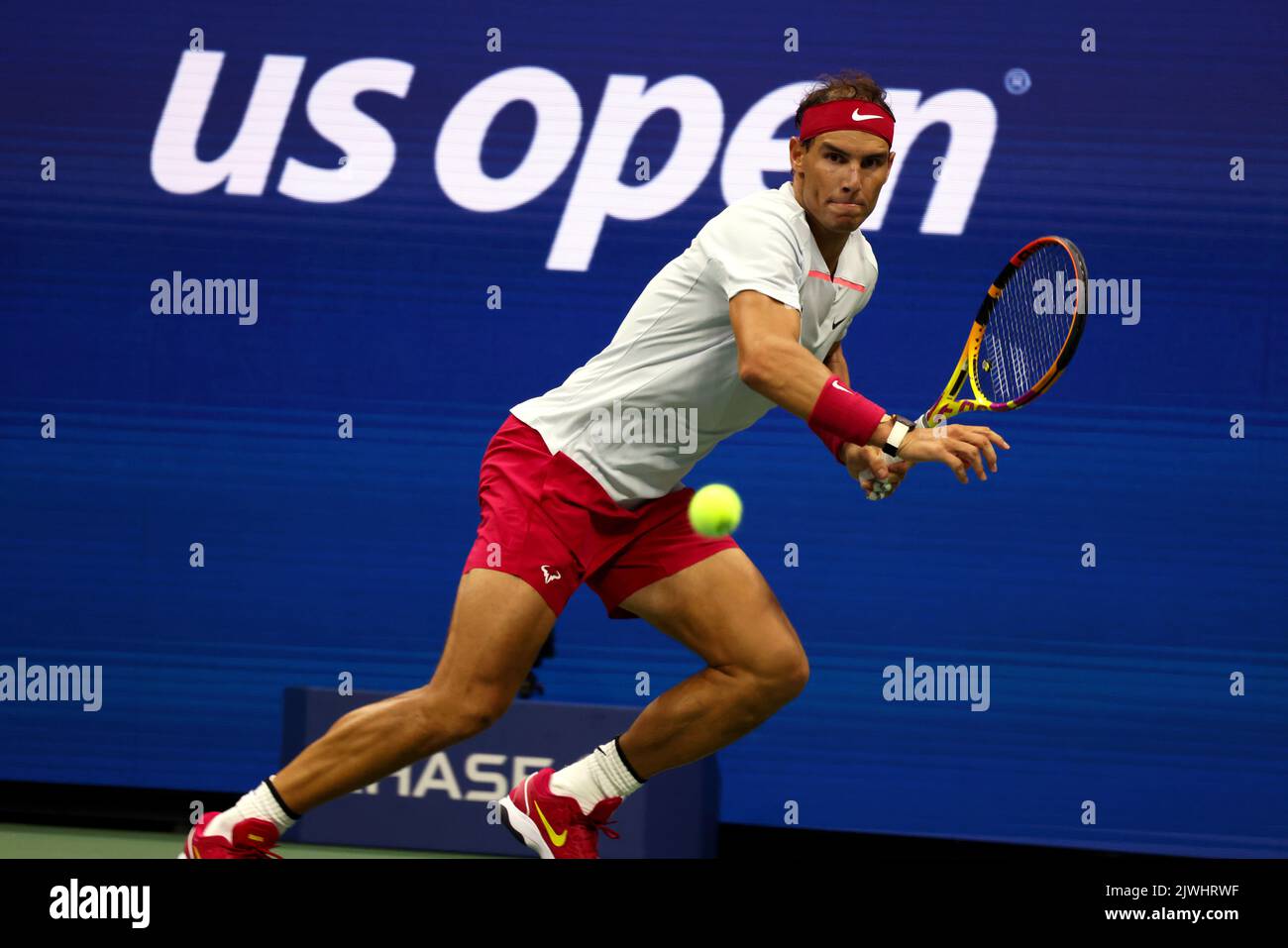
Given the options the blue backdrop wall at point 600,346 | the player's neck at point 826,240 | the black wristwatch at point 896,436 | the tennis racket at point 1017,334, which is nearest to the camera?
the black wristwatch at point 896,436

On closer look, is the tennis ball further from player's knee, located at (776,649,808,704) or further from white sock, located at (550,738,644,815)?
white sock, located at (550,738,644,815)

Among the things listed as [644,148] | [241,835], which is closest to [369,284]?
[644,148]

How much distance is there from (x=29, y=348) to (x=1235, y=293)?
13.9ft

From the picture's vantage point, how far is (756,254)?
3.44 m

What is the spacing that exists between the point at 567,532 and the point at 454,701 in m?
0.45

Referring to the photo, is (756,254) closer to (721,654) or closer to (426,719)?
(721,654)

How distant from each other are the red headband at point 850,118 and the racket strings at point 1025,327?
1.76 ft

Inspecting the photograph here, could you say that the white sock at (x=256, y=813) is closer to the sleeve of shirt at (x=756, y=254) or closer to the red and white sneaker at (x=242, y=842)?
the red and white sneaker at (x=242, y=842)

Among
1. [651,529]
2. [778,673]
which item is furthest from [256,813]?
[778,673]

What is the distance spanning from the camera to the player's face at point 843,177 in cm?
357

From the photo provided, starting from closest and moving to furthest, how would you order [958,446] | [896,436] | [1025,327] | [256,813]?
[958,446] < [896,436] < [256,813] < [1025,327]

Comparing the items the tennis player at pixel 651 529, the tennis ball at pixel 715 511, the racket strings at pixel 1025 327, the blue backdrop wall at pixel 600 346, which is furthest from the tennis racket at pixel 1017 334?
the blue backdrop wall at pixel 600 346

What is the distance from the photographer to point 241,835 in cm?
354

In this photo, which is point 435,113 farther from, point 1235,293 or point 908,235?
point 1235,293
